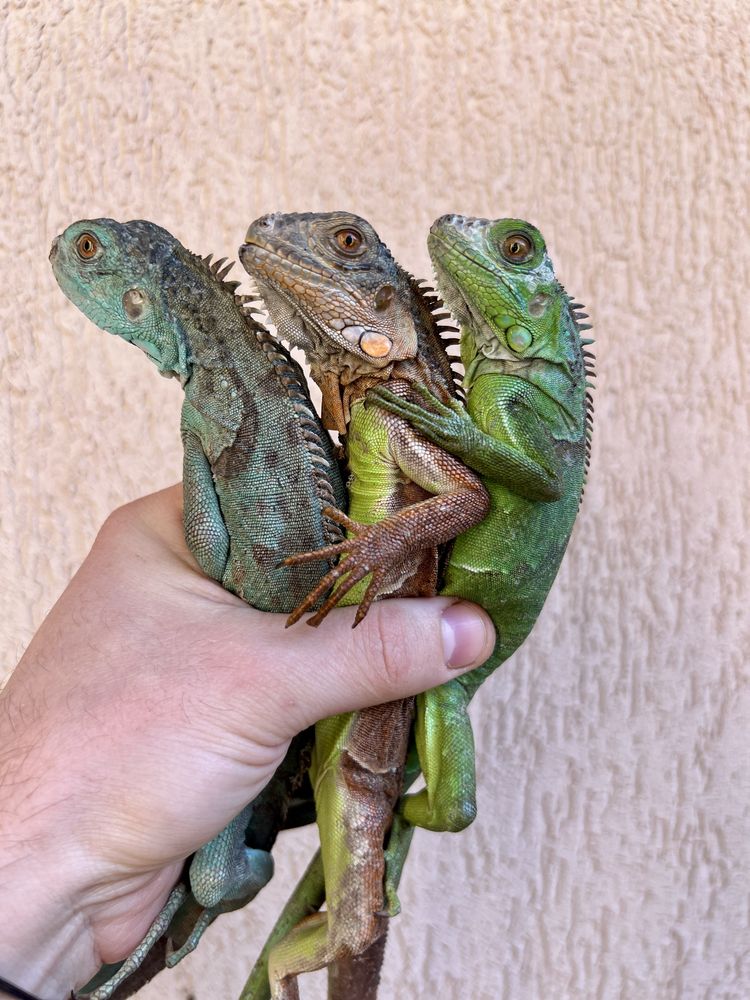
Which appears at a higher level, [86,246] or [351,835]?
[86,246]

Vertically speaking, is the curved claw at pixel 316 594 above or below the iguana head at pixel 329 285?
below

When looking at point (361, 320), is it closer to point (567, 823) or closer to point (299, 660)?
point (299, 660)

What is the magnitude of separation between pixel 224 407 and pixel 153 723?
29 cm

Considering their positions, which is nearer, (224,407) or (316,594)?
(316,594)

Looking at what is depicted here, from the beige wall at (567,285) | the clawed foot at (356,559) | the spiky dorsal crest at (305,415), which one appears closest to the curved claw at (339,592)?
the clawed foot at (356,559)

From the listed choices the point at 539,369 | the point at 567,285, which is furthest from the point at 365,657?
the point at 567,285

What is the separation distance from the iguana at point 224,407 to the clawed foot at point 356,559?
84 mm

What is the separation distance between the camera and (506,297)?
905 millimetres

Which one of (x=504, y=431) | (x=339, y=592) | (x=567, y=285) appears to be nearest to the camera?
(x=339, y=592)

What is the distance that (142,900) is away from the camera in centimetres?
93

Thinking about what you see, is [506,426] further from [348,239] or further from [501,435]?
[348,239]

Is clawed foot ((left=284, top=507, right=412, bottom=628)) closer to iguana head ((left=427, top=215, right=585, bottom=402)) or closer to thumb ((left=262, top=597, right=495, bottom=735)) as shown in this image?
thumb ((left=262, top=597, right=495, bottom=735))

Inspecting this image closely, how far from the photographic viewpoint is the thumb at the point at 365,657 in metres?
0.82

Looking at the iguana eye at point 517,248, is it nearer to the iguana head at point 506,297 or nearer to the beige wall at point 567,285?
the iguana head at point 506,297
